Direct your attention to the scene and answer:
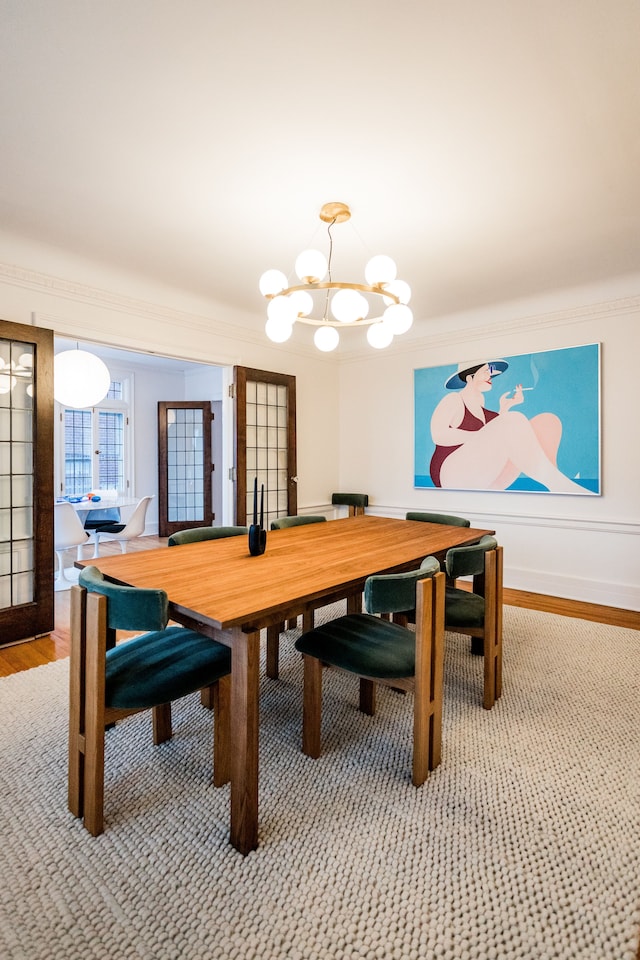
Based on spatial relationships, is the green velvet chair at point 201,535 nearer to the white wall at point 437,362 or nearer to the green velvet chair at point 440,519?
the green velvet chair at point 440,519

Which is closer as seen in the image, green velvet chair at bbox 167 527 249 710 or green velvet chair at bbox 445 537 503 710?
green velvet chair at bbox 445 537 503 710

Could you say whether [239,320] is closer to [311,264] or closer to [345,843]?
[311,264]

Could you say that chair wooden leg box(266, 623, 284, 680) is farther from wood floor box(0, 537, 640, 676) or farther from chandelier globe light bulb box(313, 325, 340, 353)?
chandelier globe light bulb box(313, 325, 340, 353)

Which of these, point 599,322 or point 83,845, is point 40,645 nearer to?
point 83,845

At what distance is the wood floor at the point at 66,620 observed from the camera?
2830 mm

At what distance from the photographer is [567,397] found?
3930 mm

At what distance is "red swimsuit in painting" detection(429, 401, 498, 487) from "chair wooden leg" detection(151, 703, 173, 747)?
11.3 feet

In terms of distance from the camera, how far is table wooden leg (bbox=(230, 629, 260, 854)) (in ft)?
4.64

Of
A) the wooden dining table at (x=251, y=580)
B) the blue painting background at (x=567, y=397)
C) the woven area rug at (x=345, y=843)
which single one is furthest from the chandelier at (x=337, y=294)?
the blue painting background at (x=567, y=397)

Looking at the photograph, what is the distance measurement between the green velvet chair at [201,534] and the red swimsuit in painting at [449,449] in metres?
2.50

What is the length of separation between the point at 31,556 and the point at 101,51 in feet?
9.19

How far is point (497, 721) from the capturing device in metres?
2.13

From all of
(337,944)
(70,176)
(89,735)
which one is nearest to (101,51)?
(70,176)

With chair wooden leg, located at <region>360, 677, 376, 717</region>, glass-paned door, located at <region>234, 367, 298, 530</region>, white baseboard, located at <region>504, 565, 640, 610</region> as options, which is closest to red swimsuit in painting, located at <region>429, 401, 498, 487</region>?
white baseboard, located at <region>504, 565, 640, 610</region>
